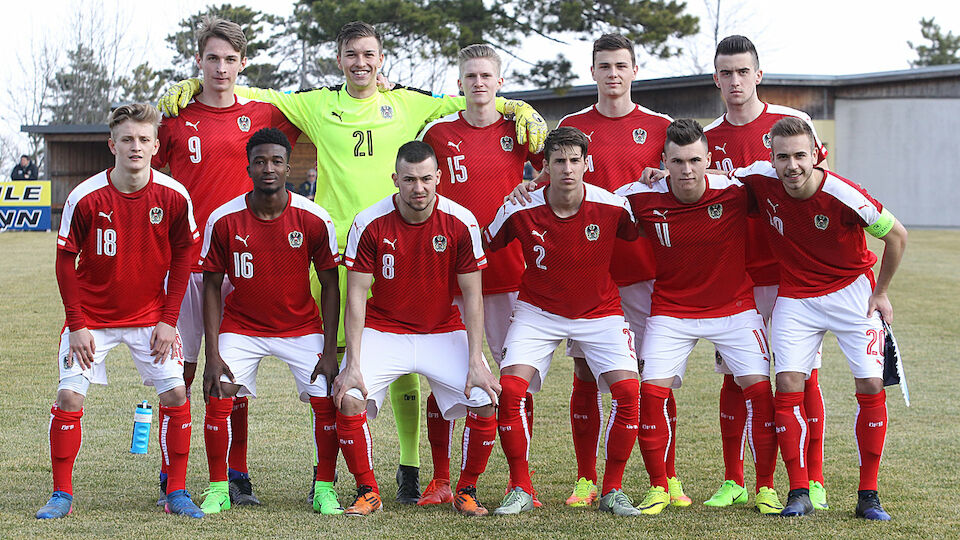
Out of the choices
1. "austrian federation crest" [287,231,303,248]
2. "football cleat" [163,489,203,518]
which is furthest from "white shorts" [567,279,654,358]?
"football cleat" [163,489,203,518]

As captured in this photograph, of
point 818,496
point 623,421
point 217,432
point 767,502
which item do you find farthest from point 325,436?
point 818,496

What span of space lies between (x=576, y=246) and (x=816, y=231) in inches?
49.1

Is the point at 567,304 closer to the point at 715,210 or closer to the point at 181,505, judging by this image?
the point at 715,210

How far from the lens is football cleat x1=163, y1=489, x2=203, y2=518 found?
4930 millimetres

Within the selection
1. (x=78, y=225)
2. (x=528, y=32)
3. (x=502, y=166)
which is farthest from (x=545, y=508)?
(x=528, y=32)

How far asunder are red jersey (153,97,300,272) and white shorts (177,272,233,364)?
34 centimetres

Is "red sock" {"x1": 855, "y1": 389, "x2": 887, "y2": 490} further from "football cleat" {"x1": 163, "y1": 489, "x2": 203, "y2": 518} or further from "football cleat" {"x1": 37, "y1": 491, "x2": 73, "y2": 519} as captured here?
"football cleat" {"x1": 37, "y1": 491, "x2": 73, "y2": 519}

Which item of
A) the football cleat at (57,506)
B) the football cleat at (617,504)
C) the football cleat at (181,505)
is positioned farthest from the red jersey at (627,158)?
the football cleat at (57,506)

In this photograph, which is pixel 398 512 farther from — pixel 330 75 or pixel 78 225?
pixel 330 75

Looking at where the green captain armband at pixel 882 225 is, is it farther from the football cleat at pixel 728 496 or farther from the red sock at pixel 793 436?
the football cleat at pixel 728 496

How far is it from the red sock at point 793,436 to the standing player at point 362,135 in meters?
1.92

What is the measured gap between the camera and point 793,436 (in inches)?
198

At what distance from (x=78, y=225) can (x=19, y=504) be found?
4.89 feet

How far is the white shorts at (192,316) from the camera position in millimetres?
5516
